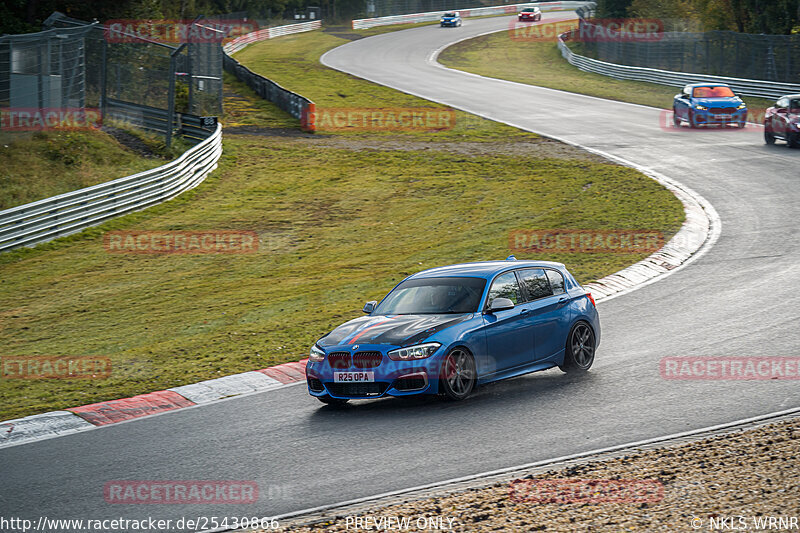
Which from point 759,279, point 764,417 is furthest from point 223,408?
point 759,279

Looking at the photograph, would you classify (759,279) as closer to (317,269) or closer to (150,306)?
(317,269)

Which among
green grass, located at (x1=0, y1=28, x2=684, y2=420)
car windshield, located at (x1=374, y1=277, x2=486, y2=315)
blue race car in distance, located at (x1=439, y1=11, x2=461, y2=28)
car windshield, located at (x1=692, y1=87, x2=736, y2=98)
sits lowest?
green grass, located at (x1=0, y1=28, x2=684, y2=420)

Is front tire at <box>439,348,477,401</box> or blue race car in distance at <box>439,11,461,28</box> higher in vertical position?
blue race car in distance at <box>439,11,461,28</box>

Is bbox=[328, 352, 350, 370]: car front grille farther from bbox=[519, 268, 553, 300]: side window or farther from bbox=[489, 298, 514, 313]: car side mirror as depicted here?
bbox=[519, 268, 553, 300]: side window

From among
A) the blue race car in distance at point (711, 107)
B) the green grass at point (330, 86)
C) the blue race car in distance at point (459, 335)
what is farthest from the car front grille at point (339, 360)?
the blue race car in distance at point (711, 107)

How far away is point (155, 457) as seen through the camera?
28.8 ft

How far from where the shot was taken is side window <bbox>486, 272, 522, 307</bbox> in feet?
36.0

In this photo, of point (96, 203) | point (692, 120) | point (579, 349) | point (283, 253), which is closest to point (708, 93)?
point (692, 120)

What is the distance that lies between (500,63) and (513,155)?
117 ft

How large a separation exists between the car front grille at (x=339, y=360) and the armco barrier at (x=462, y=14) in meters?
84.0

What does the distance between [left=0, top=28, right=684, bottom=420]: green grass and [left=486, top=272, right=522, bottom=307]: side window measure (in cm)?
330

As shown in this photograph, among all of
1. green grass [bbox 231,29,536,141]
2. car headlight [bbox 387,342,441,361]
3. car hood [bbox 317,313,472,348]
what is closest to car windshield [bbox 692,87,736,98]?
green grass [bbox 231,29,536,141]

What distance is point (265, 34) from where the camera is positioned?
83.8 meters

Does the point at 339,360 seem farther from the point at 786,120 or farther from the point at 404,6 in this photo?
the point at 404,6
